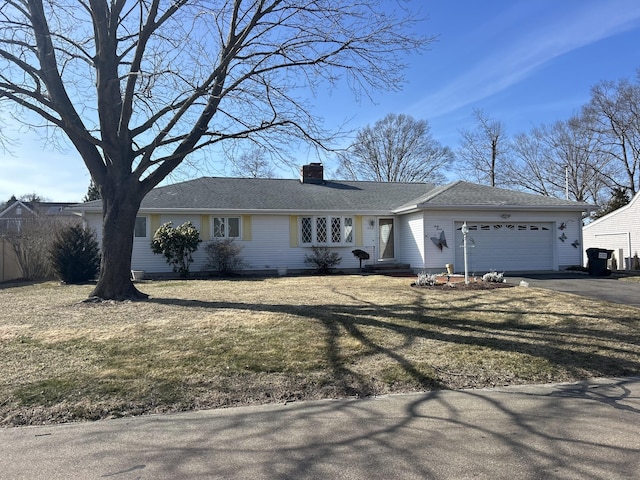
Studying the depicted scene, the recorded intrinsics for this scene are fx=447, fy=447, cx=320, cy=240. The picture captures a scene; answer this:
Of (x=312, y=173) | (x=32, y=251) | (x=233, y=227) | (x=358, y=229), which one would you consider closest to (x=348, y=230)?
(x=358, y=229)

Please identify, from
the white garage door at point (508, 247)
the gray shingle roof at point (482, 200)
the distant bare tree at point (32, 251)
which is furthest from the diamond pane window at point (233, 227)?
the white garage door at point (508, 247)

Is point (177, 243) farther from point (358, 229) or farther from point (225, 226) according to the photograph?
point (358, 229)

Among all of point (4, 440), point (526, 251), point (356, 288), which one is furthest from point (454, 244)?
point (4, 440)

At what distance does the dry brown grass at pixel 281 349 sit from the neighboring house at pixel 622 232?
691 inches

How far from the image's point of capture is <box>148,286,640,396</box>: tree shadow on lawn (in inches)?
206

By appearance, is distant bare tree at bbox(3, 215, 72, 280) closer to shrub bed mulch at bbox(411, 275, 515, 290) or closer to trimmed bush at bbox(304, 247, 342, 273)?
trimmed bush at bbox(304, 247, 342, 273)

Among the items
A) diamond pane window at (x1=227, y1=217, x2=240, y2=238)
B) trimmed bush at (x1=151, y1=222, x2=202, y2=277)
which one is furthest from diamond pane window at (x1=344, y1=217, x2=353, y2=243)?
trimmed bush at (x1=151, y1=222, x2=202, y2=277)

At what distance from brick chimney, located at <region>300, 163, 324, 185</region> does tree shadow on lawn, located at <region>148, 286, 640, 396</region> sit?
1408 cm

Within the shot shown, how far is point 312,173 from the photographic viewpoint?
22.9 metres

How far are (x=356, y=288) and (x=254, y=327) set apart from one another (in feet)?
18.9

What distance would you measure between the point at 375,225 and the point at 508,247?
542 cm

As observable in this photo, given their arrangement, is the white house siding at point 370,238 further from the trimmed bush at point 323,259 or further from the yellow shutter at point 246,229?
the yellow shutter at point 246,229

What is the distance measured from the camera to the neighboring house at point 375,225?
17000mm

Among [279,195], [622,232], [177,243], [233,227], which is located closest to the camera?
[177,243]
